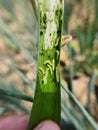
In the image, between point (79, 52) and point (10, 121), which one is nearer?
point (10, 121)

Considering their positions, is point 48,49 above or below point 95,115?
above

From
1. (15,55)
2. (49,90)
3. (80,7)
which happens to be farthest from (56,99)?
(80,7)

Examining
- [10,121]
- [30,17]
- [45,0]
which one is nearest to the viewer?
[45,0]

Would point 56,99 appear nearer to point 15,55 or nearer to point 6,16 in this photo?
point 15,55

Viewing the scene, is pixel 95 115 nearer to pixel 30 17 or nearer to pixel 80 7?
pixel 30 17

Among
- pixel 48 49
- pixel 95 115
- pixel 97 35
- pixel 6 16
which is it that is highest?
pixel 6 16

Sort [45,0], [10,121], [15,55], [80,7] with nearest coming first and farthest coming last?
1. [45,0]
2. [10,121]
3. [15,55]
4. [80,7]
